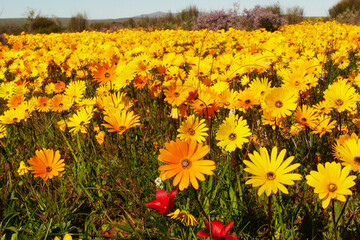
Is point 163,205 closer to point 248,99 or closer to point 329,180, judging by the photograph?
point 329,180

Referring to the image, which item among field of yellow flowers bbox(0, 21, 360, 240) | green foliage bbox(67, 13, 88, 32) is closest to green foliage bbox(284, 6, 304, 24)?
green foliage bbox(67, 13, 88, 32)

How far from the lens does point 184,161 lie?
110 cm

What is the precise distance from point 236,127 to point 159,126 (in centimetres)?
143

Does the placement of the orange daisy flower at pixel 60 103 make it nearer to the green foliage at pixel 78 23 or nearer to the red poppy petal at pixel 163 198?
the red poppy petal at pixel 163 198

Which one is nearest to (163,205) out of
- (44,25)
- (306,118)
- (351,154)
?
(351,154)

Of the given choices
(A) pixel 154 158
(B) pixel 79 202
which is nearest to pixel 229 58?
(A) pixel 154 158

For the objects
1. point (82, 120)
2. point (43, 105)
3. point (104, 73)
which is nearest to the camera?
point (82, 120)

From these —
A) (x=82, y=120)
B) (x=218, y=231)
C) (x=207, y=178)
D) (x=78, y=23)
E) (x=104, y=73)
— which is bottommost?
(x=207, y=178)

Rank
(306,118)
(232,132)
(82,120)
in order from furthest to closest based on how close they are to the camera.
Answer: (82,120)
(306,118)
(232,132)

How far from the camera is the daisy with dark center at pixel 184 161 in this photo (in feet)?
3.47

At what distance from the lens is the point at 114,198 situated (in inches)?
80.4

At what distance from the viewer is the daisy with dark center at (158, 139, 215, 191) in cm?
106

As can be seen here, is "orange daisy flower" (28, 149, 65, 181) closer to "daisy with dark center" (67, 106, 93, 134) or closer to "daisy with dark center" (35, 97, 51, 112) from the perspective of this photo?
"daisy with dark center" (67, 106, 93, 134)

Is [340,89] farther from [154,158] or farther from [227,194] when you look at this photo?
[154,158]
